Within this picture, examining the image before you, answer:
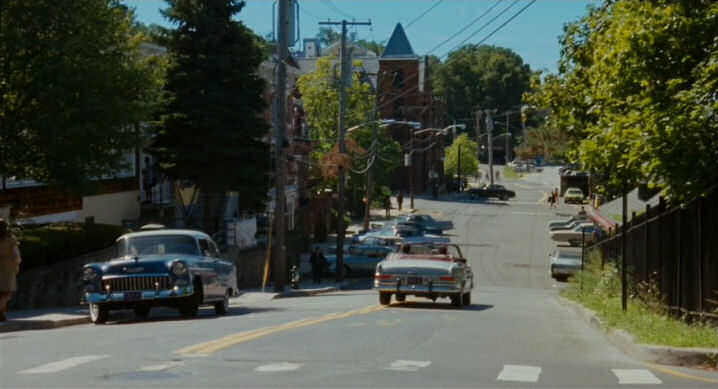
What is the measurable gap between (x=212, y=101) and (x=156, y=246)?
2233cm

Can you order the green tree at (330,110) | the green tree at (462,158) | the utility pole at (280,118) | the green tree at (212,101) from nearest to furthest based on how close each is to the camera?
the utility pole at (280,118) → the green tree at (212,101) → the green tree at (330,110) → the green tree at (462,158)

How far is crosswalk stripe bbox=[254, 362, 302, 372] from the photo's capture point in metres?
11.4

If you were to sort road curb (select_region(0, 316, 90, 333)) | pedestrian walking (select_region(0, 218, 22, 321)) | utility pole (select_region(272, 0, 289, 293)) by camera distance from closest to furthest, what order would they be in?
1. road curb (select_region(0, 316, 90, 333))
2. pedestrian walking (select_region(0, 218, 22, 321))
3. utility pole (select_region(272, 0, 289, 293))

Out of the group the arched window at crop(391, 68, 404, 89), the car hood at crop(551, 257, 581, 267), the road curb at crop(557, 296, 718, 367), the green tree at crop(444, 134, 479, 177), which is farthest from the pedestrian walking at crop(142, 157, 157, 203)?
the green tree at crop(444, 134, 479, 177)

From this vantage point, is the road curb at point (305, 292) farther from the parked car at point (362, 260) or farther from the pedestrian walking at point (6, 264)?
the pedestrian walking at point (6, 264)

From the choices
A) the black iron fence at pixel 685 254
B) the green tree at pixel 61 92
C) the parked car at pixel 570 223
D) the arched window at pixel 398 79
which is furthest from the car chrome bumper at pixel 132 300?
the arched window at pixel 398 79

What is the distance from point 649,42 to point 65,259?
52.9 ft

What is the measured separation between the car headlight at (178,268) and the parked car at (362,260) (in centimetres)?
3488

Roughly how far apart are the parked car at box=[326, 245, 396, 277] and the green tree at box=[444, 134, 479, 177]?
77.1 m

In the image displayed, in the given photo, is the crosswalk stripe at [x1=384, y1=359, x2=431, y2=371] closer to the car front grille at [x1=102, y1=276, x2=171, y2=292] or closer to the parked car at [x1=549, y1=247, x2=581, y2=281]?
the car front grille at [x1=102, y1=276, x2=171, y2=292]

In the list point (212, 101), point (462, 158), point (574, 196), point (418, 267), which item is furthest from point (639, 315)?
point (462, 158)

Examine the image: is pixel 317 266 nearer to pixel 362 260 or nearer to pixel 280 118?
pixel 362 260

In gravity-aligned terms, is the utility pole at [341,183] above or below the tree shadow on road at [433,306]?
above

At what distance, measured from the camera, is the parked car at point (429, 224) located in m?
73.1
